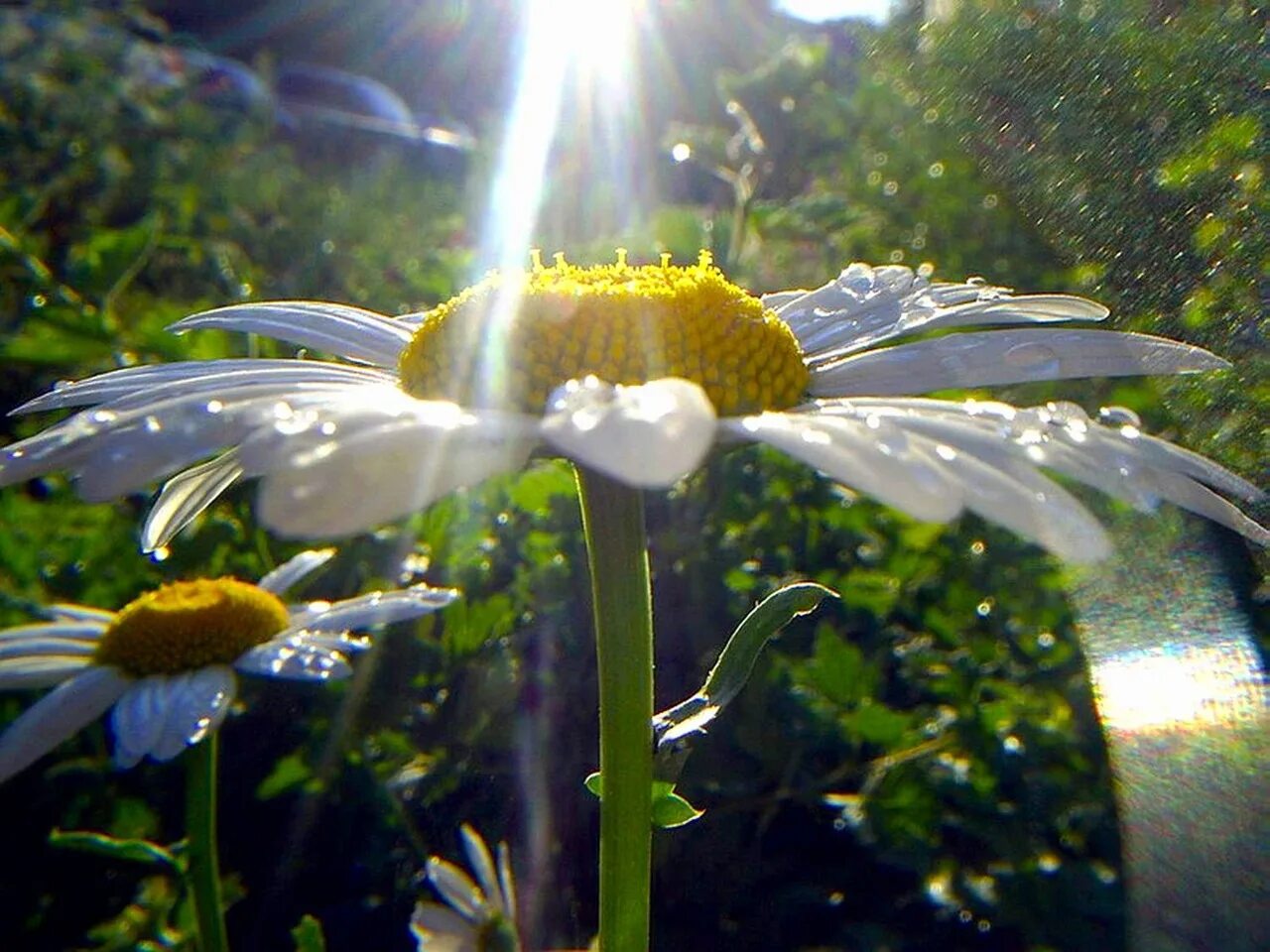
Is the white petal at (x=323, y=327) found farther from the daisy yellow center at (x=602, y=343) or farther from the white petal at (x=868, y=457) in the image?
the white petal at (x=868, y=457)

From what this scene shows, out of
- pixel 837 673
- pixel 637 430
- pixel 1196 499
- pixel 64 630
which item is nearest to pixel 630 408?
pixel 637 430

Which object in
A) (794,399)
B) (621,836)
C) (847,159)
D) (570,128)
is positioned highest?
(570,128)

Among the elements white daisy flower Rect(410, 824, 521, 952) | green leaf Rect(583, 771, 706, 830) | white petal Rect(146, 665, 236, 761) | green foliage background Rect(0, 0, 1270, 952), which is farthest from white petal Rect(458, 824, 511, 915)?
green leaf Rect(583, 771, 706, 830)

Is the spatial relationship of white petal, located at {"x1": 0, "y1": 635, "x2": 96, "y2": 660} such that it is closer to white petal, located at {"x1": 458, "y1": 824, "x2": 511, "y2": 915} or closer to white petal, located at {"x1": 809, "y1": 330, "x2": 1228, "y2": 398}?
white petal, located at {"x1": 458, "y1": 824, "x2": 511, "y2": 915}

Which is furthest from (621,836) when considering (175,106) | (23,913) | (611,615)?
(175,106)

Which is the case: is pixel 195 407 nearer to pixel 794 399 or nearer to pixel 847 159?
pixel 794 399

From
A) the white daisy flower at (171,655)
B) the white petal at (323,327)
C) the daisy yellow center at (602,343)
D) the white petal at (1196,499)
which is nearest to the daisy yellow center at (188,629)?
the white daisy flower at (171,655)
